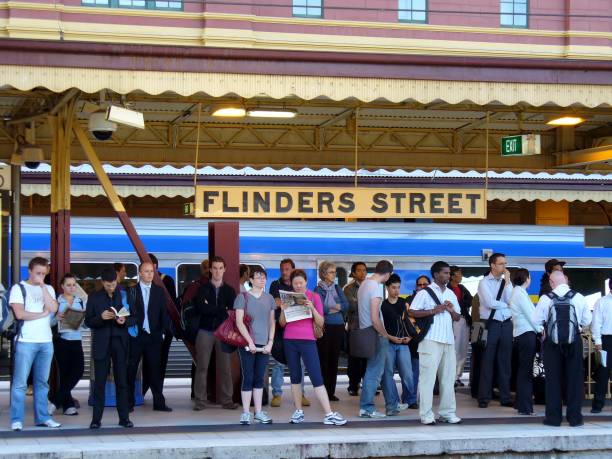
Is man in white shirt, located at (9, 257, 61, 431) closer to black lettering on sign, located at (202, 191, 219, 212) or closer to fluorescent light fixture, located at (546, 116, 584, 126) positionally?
black lettering on sign, located at (202, 191, 219, 212)

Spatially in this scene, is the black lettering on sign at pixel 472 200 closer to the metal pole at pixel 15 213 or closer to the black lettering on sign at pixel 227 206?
the black lettering on sign at pixel 227 206

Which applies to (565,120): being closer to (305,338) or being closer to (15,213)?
(305,338)

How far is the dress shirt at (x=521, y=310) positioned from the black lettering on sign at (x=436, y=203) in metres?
1.21

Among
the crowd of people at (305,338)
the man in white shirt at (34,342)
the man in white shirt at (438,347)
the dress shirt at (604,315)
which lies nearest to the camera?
the man in white shirt at (34,342)

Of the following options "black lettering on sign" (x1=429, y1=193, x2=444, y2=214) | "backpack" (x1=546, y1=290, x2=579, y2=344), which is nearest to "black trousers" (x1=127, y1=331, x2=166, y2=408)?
"black lettering on sign" (x1=429, y1=193, x2=444, y2=214)

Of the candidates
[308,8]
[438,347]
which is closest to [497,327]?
[438,347]

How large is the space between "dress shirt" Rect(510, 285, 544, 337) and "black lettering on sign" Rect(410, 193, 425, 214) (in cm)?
136

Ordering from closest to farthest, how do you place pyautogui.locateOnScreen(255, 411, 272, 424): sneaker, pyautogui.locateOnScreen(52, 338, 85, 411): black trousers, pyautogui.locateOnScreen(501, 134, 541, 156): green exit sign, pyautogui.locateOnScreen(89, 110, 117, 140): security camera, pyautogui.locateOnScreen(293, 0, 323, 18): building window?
1. pyautogui.locateOnScreen(255, 411, 272, 424): sneaker
2. pyautogui.locateOnScreen(52, 338, 85, 411): black trousers
3. pyautogui.locateOnScreen(89, 110, 117, 140): security camera
4. pyautogui.locateOnScreen(501, 134, 541, 156): green exit sign
5. pyautogui.locateOnScreen(293, 0, 323, 18): building window

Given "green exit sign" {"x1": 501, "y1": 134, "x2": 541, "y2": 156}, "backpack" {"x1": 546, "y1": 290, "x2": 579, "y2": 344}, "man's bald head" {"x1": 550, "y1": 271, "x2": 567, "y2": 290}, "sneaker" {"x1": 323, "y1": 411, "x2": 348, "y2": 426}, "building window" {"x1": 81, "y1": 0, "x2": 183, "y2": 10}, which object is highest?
"building window" {"x1": 81, "y1": 0, "x2": 183, "y2": 10}

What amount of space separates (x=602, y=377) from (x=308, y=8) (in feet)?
52.4

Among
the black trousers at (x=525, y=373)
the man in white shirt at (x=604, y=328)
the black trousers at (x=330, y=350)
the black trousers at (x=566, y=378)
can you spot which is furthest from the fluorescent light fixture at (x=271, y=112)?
the man in white shirt at (x=604, y=328)

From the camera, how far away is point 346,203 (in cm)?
1212

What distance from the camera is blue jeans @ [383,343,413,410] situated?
1170 centimetres

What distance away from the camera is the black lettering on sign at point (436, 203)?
12.3 m
